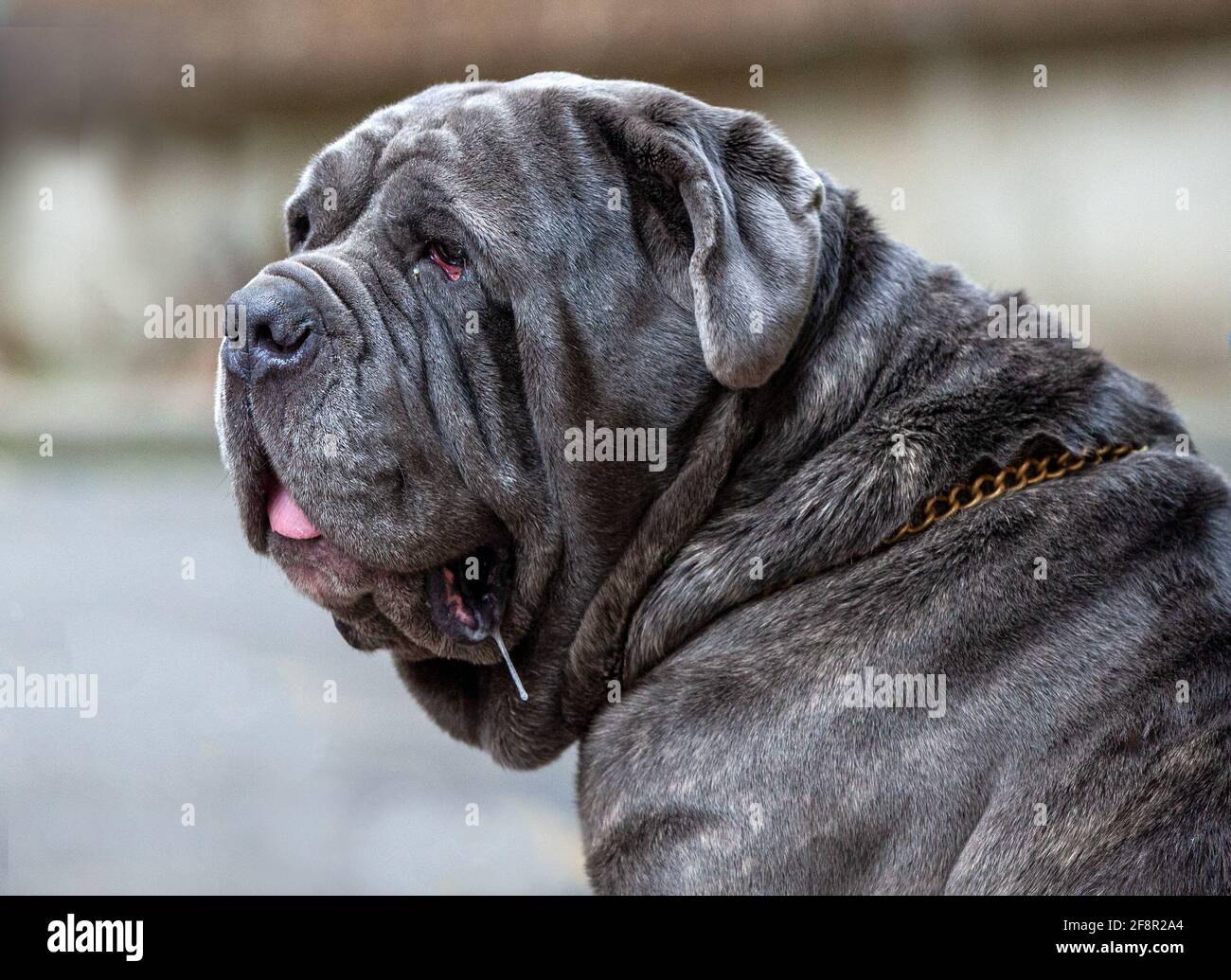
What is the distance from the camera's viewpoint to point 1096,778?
2086 millimetres

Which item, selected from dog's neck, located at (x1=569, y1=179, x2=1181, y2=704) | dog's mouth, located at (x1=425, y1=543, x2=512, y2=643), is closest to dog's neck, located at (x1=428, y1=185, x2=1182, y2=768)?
dog's neck, located at (x1=569, y1=179, x2=1181, y2=704)

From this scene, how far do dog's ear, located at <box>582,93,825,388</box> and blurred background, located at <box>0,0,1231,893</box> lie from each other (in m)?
2.62

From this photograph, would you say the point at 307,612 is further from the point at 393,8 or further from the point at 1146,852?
the point at 1146,852

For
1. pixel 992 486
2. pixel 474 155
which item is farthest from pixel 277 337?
pixel 992 486

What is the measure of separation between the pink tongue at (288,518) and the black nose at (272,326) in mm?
257

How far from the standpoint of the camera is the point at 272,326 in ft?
8.05

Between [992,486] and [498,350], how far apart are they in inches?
40.5

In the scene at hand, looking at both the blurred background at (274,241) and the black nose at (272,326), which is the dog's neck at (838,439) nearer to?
the black nose at (272,326)

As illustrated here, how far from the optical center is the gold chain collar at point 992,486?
7.91 ft

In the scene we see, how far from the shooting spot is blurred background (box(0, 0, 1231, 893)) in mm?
5125

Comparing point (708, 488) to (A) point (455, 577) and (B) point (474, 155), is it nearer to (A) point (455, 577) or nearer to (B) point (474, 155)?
(A) point (455, 577)

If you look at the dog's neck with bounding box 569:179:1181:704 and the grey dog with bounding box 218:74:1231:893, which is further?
the dog's neck with bounding box 569:179:1181:704

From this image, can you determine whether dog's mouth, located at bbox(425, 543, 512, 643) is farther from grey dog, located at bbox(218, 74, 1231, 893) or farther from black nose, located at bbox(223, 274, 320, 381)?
black nose, located at bbox(223, 274, 320, 381)
